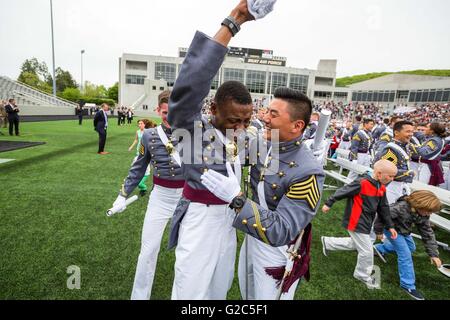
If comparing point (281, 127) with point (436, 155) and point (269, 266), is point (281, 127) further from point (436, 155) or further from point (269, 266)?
point (436, 155)

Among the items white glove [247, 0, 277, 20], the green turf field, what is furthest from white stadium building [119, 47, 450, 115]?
white glove [247, 0, 277, 20]

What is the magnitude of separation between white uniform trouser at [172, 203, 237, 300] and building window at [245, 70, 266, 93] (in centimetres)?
7812

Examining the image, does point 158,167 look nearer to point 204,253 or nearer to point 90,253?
point 204,253

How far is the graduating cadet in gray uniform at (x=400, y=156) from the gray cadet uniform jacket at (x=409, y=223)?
1516 mm

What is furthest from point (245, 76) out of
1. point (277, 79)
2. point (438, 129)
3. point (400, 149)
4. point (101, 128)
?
point (400, 149)

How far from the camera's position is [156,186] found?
345cm

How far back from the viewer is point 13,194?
21.9 ft

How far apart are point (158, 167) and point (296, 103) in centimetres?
197

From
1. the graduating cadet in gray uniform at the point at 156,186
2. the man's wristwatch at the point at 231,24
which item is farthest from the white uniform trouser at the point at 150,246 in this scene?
the man's wristwatch at the point at 231,24

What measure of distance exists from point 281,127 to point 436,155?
861 cm

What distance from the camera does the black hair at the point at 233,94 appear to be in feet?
5.89

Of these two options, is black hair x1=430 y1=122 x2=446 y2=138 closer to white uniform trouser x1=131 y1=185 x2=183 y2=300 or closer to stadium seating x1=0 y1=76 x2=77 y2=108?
white uniform trouser x1=131 y1=185 x2=183 y2=300

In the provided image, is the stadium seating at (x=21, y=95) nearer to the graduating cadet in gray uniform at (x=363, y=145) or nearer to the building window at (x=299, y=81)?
the graduating cadet in gray uniform at (x=363, y=145)
